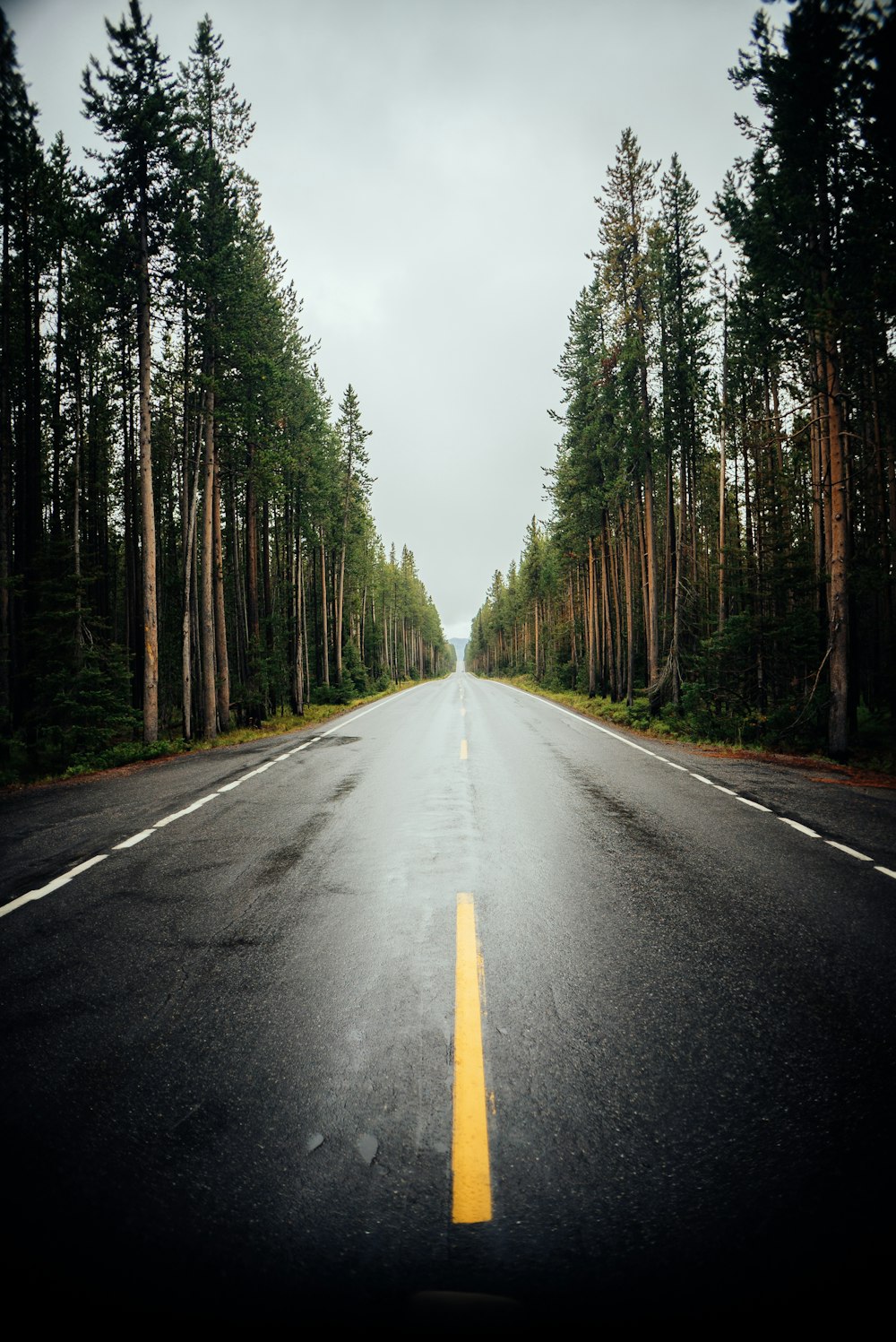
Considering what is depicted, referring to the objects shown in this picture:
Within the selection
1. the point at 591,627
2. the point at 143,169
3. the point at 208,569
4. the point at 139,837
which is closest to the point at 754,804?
the point at 139,837

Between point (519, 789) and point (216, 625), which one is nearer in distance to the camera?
point (519, 789)

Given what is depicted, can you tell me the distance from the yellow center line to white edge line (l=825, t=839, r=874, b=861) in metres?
4.66

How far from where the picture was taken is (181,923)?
442 cm

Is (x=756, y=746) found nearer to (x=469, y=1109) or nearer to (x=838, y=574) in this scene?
(x=838, y=574)

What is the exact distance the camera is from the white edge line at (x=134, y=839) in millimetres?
6407

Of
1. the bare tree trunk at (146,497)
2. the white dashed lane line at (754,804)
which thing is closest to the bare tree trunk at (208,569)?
the bare tree trunk at (146,497)

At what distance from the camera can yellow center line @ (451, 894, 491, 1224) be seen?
2.02 m

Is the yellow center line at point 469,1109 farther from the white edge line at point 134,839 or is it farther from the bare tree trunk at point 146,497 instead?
the bare tree trunk at point 146,497

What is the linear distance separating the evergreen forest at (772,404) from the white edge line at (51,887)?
13487mm

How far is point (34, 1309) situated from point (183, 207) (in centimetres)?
1975

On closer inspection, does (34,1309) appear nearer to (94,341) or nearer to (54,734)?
(54,734)

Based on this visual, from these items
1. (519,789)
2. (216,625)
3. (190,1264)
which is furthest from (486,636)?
(190,1264)

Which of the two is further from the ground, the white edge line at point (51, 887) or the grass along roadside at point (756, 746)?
the white edge line at point (51, 887)

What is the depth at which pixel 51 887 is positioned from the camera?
5223mm
